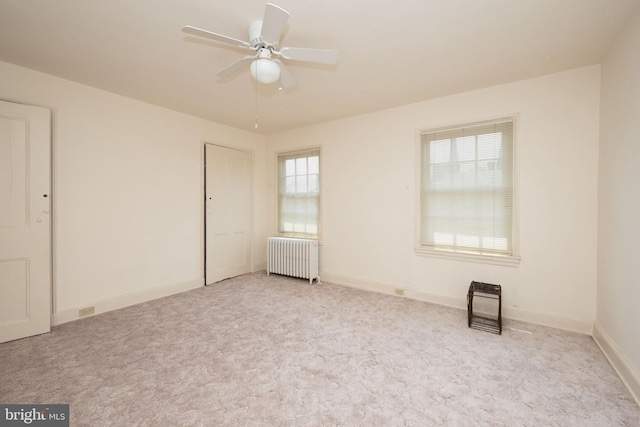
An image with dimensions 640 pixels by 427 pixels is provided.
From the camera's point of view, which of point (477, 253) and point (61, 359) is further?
point (477, 253)

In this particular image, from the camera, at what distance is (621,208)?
2053 mm

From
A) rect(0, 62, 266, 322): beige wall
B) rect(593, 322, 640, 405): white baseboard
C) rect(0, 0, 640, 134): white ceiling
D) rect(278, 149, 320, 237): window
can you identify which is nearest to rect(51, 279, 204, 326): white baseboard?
rect(0, 62, 266, 322): beige wall

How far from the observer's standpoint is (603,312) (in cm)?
239

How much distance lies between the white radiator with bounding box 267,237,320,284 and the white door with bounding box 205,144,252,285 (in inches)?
22.2

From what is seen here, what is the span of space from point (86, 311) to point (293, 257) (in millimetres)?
2629

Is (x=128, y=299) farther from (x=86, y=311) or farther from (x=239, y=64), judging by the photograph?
(x=239, y=64)

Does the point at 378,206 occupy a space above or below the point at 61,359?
above

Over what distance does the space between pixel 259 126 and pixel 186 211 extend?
185 cm

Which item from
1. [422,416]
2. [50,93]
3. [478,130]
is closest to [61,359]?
[50,93]

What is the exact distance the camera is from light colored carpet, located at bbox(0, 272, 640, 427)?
5.35 feet

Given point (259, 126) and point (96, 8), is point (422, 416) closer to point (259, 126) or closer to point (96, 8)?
point (96, 8)

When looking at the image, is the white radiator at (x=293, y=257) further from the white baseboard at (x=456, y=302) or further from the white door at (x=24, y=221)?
the white door at (x=24, y=221)

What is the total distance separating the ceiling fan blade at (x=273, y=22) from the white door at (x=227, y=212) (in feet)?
9.28

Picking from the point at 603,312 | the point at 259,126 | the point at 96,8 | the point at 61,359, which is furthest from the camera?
the point at 259,126
